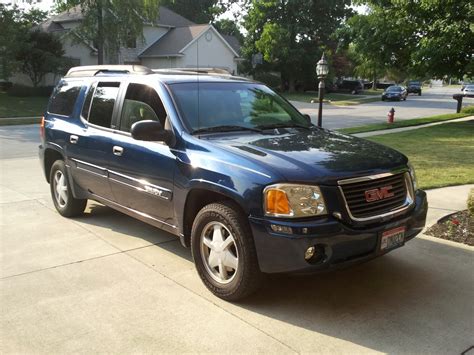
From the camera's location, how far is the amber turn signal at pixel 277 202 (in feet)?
11.8

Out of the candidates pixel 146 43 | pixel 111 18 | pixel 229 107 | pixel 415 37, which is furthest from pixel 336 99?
pixel 229 107

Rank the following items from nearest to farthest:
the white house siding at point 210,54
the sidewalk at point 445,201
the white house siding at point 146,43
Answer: the sidewalk at point 445,201 → the white house siding at point 210,54 → the white house siding at point 146,43

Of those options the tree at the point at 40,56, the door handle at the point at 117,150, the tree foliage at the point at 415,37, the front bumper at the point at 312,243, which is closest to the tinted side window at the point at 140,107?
the door handle at the point at 117,150

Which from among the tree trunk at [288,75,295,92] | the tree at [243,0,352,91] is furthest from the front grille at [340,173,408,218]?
the tree trunk at [288,75,295,92]

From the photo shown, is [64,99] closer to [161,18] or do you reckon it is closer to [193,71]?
[193,71]

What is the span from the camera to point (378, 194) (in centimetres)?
393

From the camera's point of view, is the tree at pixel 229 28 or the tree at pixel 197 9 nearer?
the tree at pixel 229 28

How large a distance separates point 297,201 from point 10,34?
98.7 ft

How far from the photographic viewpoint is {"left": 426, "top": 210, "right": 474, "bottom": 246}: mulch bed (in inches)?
218

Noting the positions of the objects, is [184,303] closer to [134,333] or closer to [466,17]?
[134,333]

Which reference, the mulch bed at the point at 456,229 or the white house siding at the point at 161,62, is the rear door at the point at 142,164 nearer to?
the mulch bed at the point at 456,229

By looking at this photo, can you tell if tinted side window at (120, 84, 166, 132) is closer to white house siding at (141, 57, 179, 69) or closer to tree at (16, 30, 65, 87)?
tree at (16, 30, 65, 87)

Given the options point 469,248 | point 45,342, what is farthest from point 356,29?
point 45,342

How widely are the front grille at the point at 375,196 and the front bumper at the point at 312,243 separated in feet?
0.47
